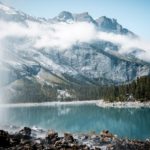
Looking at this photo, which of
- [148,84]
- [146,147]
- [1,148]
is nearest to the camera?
[1,148]

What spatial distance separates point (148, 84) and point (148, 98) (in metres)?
7.93

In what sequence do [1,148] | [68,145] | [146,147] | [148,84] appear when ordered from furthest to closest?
[148,84], [146,147], [68,145], [1,148]

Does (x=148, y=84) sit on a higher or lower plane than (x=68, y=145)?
higher

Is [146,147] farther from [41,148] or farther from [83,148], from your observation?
[41,148]

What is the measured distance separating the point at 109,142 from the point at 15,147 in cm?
1502

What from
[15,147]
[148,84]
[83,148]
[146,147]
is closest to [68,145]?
[83,148]

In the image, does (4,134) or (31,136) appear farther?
(31,136)

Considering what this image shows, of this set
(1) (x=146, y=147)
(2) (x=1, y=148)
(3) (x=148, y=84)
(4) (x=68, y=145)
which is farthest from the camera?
(3) (x=148, y=84)

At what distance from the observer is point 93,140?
54156mm

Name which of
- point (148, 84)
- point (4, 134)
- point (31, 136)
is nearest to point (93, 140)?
point (31, 136)

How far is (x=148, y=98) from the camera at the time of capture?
19838 centimetres

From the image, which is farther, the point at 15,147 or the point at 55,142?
the point at 55,142

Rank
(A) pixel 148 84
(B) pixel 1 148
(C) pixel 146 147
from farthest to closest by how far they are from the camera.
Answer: (A) pixel 148 84 < (C) pixel 146 147 < (B) pixel 1 148

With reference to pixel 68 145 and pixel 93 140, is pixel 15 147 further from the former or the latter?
pixel 93 140
